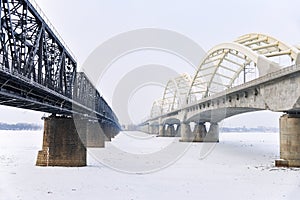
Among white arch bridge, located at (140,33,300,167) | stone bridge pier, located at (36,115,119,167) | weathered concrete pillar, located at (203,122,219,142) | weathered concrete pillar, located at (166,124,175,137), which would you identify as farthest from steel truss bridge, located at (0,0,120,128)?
weathered concrete pillar, located at (166,124,175,137)

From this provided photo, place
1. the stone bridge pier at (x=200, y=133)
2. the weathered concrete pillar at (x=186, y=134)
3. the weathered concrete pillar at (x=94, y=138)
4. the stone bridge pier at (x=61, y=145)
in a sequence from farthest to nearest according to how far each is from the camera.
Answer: the weathered concrete pillar at (x=186, y=134) → the stone bridge pier at (x=200, y=133) → the weathered concrete pillar at (x=94, y=138) → the stone bridge pier at (x=61, y=145)

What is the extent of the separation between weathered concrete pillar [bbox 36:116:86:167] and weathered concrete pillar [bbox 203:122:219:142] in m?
53.4

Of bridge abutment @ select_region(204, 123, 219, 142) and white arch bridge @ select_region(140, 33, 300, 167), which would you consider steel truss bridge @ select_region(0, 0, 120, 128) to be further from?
bridge abutment @ select_region(204, 123, 219, 142)

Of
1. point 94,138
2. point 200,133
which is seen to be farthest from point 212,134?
point 94,138

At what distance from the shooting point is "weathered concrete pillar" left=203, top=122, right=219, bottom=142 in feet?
268

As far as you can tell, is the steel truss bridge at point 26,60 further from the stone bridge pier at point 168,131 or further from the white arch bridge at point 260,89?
the stone bridge pier at point 168,131

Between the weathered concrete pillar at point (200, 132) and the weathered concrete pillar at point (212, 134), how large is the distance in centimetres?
92

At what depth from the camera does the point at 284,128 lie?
33000 millimetres

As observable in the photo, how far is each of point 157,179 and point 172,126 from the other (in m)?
115

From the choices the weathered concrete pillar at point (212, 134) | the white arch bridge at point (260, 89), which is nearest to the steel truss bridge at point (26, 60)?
the white arch bridge at point (260, 89)

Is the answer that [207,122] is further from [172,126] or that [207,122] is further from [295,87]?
[295,87]

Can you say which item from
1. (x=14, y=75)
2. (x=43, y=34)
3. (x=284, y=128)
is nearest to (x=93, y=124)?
(x=284, y=128)

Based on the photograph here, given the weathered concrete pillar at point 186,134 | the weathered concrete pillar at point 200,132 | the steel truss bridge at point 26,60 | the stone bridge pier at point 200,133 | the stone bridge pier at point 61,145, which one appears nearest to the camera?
the steel truss bridge at point 26,60

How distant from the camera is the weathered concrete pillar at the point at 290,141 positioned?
31464 mm
